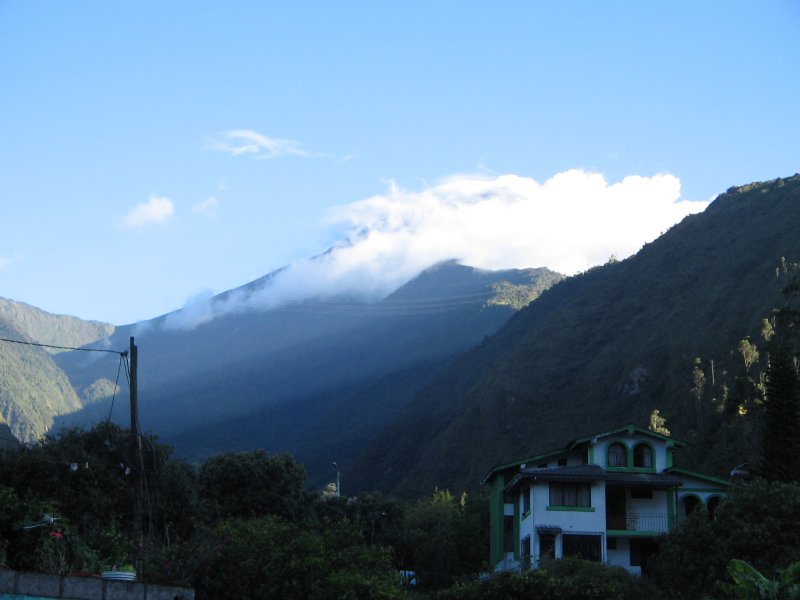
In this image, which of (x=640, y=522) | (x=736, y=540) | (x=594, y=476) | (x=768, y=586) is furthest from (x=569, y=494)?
(x=768, y=586)

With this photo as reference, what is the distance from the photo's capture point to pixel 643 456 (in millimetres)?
48406

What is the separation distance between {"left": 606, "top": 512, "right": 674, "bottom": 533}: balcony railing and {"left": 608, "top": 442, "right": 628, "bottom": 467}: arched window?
9.35ft

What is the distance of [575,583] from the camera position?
969 inches

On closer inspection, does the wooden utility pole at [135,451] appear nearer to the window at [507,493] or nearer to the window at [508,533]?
the window at [507,493]

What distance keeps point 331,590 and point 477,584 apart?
3365 millimetres

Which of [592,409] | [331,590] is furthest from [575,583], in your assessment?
[592,409]

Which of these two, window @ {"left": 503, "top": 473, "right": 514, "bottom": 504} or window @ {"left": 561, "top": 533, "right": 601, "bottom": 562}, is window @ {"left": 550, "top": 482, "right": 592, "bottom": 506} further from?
window @ {"left": 503, "top": 473, "right": 514, "bottom": 504}

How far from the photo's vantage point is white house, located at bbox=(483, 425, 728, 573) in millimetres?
44750

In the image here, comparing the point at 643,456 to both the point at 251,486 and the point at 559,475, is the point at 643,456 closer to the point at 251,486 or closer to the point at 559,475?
the point at 559,475

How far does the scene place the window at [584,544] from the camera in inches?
1759

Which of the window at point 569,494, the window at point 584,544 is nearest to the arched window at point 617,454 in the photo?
the window at point 569,494

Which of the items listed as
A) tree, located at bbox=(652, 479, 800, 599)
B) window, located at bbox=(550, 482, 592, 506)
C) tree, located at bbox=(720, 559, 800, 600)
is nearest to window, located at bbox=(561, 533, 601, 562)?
window, located at bbox=(550, 482, 592, 506)

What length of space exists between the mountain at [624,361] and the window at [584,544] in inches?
1053

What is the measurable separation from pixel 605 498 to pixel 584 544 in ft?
7.16
